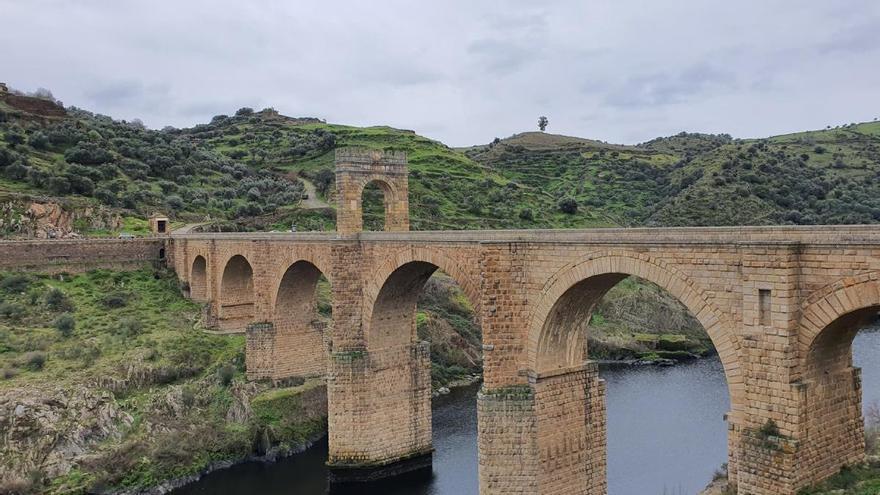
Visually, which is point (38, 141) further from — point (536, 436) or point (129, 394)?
point (536, 436)

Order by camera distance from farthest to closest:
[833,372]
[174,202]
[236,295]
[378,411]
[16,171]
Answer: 1. [174,202]
2. [16,171]
3. [236,295]
4. [378,411]
5. [833,372]

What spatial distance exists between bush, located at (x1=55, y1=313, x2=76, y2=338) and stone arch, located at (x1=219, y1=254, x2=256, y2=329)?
256 inches

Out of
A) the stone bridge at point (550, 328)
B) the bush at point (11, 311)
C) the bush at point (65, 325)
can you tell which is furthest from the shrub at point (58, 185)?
the stone bridge at point (550, 328)

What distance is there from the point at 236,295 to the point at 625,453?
2054 centimetres

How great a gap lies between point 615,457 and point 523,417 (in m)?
8.84

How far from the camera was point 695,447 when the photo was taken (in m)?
23.1

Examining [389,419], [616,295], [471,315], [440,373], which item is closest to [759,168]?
[616,295]

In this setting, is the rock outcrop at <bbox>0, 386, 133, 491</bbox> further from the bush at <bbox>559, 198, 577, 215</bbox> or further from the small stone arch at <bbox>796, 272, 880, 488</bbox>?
the bush at <bbox>559, 198, 577, 215</bbox>

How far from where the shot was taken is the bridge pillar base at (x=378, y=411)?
72.6ft

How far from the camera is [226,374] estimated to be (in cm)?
2727

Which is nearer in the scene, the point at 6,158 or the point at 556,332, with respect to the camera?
the point at 556,332

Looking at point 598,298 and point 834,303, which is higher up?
point 834,303

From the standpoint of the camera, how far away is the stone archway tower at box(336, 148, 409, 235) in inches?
899

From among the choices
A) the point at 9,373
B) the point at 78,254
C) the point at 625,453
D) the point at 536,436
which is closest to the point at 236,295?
the point at 9,373
